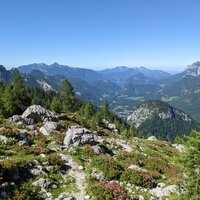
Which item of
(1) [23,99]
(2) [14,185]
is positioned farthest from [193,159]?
(1) [23,99]

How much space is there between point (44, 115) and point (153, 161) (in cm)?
2221

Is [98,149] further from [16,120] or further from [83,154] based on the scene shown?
[16,120]

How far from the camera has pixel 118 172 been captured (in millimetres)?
28406

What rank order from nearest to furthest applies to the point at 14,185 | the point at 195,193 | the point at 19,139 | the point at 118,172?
the point at 195,193, the point at 14,185, the point at 118,172, the point at 19,139

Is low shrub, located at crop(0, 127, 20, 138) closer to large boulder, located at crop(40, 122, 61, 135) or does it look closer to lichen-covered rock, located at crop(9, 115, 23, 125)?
large boulder, located at crop(40, 122, 61, 135)

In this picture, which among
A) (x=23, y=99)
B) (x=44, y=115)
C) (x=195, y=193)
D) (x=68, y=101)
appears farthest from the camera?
(x=68, y=101)

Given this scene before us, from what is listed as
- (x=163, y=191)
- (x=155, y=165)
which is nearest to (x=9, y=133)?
(x=155, y=165)

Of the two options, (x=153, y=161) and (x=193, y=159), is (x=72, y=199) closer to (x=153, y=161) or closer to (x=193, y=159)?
(x=193, y=159)

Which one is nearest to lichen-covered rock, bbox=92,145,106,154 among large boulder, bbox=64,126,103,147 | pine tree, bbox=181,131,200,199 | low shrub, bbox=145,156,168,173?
large boulder, bbox=64,126,103,147

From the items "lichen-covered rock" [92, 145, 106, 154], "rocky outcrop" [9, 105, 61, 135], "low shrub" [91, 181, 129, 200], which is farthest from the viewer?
"rocky outcrop" [9, 105, 61, 135]

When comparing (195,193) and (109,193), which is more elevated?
(195,193)

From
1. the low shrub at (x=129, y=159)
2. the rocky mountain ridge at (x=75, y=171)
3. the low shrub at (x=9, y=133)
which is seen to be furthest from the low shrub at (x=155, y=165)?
the low shrub at (x=9, y=133)

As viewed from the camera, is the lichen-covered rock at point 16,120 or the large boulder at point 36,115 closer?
the lichen-covered rock at point 16,120

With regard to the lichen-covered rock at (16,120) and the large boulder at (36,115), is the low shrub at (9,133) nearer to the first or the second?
the lichen-covered rock at (16,120)
